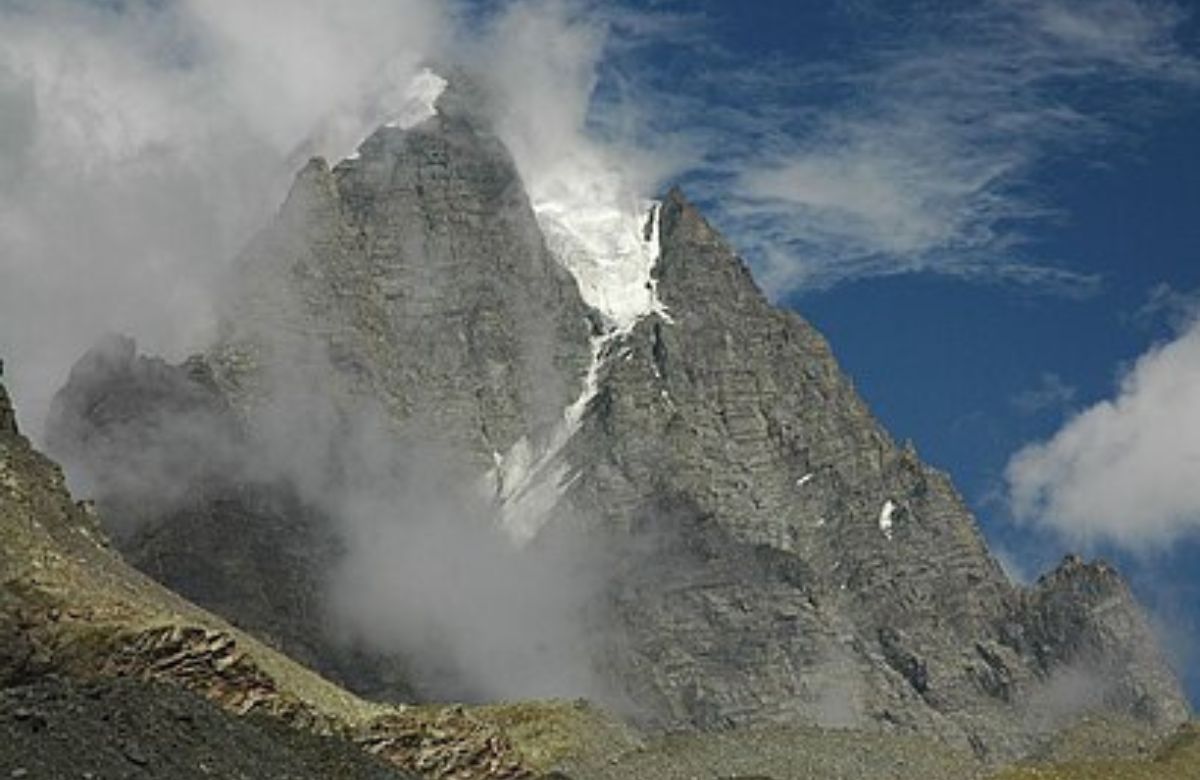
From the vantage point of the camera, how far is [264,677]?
105 meters

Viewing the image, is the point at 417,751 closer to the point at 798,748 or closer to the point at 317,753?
the point at 317,753

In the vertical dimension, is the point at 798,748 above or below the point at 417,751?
above

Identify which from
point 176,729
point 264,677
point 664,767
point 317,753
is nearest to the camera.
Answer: point 176,729

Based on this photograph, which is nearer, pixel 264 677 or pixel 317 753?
pixel 317 753

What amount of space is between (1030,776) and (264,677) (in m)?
49.1

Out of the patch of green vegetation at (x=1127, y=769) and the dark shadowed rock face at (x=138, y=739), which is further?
the patch of green vegetation at (x=1127, y=769)

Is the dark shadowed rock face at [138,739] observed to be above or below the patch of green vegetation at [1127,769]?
below

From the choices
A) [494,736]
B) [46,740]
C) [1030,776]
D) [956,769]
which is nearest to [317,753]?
[46,740]

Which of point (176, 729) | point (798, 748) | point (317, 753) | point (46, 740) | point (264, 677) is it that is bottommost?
point (46, 740)

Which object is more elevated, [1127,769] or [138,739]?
[1127,769]

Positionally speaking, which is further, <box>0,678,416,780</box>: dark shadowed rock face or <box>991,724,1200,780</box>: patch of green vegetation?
<box>991,724,1200,780</box>: patch of green vegetation

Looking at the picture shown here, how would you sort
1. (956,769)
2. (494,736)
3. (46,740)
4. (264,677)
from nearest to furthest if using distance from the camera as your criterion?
(46,740) → (264,677) → (494,736) → (956,769)

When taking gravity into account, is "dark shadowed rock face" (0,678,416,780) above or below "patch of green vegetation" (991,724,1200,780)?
below

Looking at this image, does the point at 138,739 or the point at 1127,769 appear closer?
the point at 138,739
